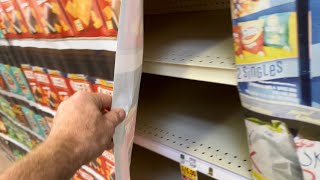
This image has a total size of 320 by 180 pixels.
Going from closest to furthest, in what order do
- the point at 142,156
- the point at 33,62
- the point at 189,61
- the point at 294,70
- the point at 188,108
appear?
1. the point at 294,70
2. the point at 189,61
3. the point at 33,62
4. the point at 188,108
5. the point at 142,156

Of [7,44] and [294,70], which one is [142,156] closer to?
[7,44]

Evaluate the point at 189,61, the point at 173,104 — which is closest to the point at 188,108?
the point at 173,104

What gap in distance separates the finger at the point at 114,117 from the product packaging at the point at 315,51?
0.35m

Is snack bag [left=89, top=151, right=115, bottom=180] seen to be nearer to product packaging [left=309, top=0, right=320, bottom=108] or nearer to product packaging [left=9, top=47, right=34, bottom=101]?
product packaging [left=9, top=47, right=34, bottom=101]

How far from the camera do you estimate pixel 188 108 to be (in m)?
1.11

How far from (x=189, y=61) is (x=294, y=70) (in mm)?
300

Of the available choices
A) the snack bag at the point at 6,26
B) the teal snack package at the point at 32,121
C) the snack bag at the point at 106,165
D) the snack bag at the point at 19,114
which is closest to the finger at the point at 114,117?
the snack bag at the point at 106,165

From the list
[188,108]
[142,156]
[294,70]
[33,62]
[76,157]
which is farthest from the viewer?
[142,156]

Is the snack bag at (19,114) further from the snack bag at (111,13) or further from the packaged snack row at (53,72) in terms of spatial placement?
the snack bag at (111,13)

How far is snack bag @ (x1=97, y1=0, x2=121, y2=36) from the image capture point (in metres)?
0.61

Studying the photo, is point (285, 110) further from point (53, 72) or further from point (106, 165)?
point (53, 72)

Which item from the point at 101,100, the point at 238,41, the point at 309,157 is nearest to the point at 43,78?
the point at 101,100

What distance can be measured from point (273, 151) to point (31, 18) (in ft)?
2.35

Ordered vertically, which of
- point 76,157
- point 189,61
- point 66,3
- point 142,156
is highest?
point 66,3
